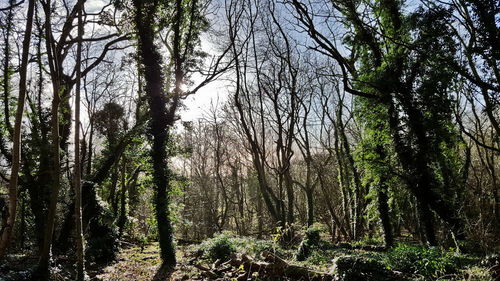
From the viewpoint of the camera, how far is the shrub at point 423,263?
524 centimetres

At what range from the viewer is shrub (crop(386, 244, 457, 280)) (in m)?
5.24

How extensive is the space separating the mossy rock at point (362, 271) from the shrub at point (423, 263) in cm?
53

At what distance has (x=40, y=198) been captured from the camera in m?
11.9

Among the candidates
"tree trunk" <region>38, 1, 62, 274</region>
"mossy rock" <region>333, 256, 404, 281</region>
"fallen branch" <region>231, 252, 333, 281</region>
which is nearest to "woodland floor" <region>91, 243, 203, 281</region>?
"fallen branch" <region>231, 252, 333, 281</region>

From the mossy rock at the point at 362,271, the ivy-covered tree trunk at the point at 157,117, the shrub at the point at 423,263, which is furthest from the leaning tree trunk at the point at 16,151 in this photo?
the ivy-covered tree trunk at the point at 157,117

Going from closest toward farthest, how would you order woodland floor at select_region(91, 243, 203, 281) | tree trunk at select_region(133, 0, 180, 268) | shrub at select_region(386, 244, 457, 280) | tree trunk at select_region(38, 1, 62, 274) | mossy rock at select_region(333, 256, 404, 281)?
mossy rock at select_region(333, 256, 404, 281)
shrub at select_region(386, 244, 457, 280)
tree trunk at select_region(38, 1, 62, 274)
woodland floor at select_region(91, 243, 203, 281)
tree trunk at select_region(133, 0, 180, 268)

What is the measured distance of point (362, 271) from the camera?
17.0ft

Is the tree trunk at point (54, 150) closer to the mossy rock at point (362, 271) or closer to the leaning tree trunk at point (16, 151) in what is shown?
the leaning tree trunk at point (16, 151)

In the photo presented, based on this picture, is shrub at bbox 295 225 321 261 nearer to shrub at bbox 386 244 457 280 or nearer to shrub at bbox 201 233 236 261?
shrub at bbox 201 233 236 261

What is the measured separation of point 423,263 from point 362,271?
131cm

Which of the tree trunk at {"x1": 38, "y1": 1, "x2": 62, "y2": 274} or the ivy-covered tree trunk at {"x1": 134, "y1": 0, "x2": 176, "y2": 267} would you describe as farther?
the ivy-covered tree trunk at {"x1": 134, "y1": 0, "x2": 176, "y2": 267}

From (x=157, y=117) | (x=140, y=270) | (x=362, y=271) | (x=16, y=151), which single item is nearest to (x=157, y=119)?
(x=157, y=117)

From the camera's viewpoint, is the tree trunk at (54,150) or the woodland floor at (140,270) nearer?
the tree trunk at (54,150)

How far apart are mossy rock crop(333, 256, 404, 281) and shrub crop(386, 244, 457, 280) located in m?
0.53
